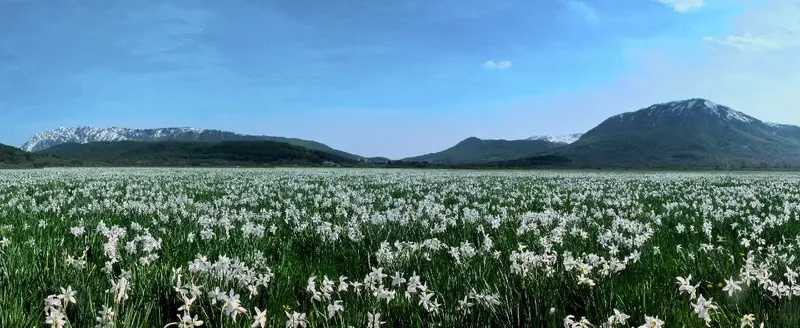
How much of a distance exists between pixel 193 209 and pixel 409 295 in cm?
830

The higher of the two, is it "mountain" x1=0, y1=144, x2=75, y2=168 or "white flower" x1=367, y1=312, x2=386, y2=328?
"mountain" x1=0, y1=144, x2=75, y2=168

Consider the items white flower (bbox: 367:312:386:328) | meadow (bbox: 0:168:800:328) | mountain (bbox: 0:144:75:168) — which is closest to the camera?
white flower (bbox: 367:312:386:328)

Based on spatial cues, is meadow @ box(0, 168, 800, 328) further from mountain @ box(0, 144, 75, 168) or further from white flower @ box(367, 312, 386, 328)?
mountain @ box(0, 144, 75, 168)

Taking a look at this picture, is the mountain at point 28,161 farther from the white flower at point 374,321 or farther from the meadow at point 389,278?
the white flower at point 374,321

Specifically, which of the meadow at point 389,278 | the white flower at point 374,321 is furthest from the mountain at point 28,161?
the white flower at point 374,321

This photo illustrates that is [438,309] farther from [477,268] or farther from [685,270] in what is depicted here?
[685,270]

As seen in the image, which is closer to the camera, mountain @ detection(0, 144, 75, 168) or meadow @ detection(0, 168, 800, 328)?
meadow @ detection(0, 168, 800, 328)

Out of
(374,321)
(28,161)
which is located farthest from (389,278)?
(28,161)

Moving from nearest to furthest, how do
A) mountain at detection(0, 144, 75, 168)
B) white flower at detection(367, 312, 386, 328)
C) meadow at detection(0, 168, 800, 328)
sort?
white flower at detection(367, 312, 386, 328) → meadow at detection(0, 168, 800, 328) → mountain at detection(0, 144, 75, 168)

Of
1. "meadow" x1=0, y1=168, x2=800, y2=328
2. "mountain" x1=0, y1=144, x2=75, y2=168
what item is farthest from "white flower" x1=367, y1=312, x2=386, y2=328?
"mountain" x1=0, y1=144, x2=75, y2=168

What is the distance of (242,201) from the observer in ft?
41.8

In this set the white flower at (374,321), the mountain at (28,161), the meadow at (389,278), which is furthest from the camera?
the mountain at (28,161)

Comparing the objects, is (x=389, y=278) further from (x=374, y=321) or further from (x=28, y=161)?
(x=28, y=161)

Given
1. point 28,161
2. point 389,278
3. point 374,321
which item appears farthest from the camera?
point 28,161
